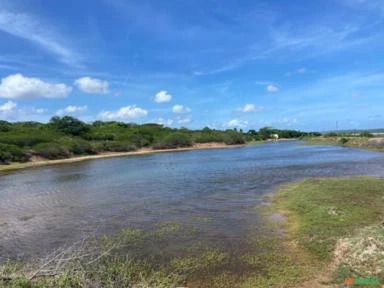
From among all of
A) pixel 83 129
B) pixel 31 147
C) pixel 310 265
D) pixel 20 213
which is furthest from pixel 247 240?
pixel 83 129

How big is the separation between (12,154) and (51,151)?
7354mm

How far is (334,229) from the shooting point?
12.1 m

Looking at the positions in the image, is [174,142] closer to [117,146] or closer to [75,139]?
[117,146]

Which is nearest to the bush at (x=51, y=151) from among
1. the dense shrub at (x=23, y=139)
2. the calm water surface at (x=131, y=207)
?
the dense shrub at (x=23, y=139)

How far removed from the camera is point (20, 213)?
19.3 metres

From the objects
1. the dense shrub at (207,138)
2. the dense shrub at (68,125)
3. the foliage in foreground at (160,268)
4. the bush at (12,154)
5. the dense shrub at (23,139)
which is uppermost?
the dense shrub at (68,125)

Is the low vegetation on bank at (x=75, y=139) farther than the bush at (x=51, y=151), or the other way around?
the bush at (x=51, y=151)

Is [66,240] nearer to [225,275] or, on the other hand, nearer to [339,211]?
[225,275]

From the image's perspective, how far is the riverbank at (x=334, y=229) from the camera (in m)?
8.95

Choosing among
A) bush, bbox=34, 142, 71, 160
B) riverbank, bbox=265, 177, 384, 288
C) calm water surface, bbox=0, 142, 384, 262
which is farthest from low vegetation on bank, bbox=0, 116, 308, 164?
riverbank, bbox=265, 177, 384, 288

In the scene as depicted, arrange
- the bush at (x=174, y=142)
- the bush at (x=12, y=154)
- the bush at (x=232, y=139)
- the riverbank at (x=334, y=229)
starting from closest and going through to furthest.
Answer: the riverbank at (x=334, y=229)
the bush at (x=12, y=154)
the bush at (x=174, y=142)
the bush at (x=232, y=139)

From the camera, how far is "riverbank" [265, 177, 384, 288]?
29.3 feet

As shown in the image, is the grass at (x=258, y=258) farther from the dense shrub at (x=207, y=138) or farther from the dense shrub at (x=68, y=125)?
the dense shrub at (x=207, y=138)

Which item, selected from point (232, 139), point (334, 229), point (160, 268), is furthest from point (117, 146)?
point (160, 268)
